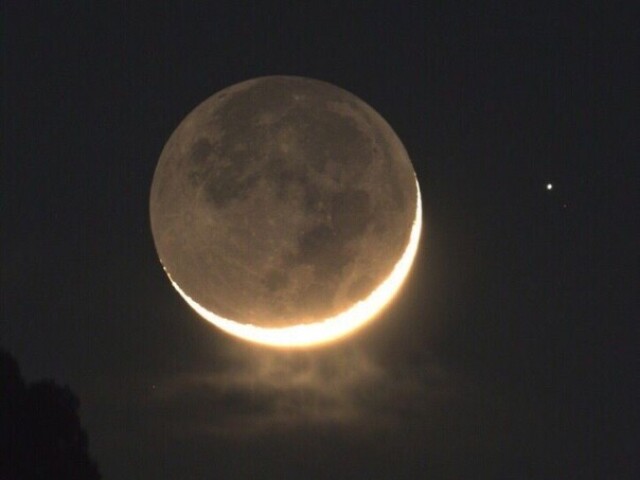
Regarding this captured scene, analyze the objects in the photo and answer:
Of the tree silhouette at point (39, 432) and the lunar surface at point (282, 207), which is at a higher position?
the lunar surface at point (282, 207)

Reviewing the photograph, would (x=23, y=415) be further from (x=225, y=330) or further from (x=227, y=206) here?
(x=227, y=206)

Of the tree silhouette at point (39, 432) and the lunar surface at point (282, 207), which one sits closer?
the lunar surface at point (282, 207)

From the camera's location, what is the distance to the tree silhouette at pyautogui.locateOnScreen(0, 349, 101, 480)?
2384 centimetres

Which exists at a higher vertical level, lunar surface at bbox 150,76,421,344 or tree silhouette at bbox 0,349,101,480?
lunar surface at bbox 150,76,421,344

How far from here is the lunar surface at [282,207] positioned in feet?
76.8

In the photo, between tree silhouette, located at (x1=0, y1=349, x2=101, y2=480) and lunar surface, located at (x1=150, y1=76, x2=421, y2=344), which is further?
tree silhouette, located at (x1=0, y1=349, x2=101, y2=480)

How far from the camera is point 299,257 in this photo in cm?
2358

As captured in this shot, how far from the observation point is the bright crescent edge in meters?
24.8

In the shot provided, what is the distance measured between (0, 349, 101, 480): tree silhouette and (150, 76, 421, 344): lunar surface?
12.2ft

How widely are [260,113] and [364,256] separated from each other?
3.69m

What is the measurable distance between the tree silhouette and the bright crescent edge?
367 cm

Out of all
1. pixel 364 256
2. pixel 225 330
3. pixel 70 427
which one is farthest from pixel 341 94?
pixel 70 427

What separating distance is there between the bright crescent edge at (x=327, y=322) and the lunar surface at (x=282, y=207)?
123 millimetres

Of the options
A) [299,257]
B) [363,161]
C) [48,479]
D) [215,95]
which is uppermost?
[215,95]
